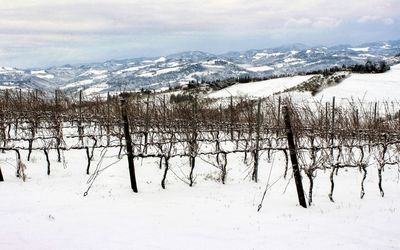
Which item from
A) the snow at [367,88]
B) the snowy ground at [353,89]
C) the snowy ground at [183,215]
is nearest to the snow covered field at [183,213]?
the snowy ground at [183,215]

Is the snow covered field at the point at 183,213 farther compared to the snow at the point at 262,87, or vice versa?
the snow at the point at 262,87

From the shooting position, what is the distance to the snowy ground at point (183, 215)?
6.56 metres

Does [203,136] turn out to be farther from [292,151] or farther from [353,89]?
[353,89]

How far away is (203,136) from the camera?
15898 millimetres

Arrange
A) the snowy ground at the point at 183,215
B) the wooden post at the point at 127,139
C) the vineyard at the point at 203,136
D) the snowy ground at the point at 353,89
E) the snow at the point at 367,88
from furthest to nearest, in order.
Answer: the snow at the point at 367,88, the snowy ground at the point at 353,89, the vineyard at the point at 203,136, the wooden post at the point at 127,139, the snowy ground at the point at 183,215

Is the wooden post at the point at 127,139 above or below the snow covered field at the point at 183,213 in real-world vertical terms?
above

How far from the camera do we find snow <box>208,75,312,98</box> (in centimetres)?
4326

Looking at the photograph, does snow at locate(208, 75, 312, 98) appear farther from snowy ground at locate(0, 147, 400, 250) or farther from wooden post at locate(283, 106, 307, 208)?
wooden post at locate(283, 106, 307, 208)

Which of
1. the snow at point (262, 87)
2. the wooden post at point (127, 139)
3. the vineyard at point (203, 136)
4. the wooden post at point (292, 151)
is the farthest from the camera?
the snow at point (262, 87)

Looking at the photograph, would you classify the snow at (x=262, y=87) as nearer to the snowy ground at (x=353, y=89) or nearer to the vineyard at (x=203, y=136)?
the snowy ground at (x=353, y=89)

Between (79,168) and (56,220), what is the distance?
545 centimetres

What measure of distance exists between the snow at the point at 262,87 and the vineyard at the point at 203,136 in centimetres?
1947

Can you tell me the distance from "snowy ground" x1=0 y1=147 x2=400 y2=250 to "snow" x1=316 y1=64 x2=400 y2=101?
24.0m

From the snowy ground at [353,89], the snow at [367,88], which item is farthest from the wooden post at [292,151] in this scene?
the snow at [367,88]
